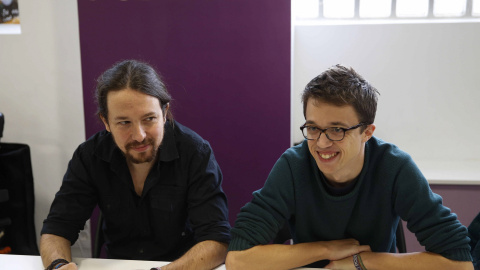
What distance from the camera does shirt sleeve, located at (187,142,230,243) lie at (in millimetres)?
1876

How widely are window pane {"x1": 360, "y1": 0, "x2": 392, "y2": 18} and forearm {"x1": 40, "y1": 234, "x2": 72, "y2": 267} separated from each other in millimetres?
2173

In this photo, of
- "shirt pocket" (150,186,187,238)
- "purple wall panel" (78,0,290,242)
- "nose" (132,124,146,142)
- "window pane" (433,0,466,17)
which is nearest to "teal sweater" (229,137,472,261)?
"shirt pocket" (150,186,187,238)

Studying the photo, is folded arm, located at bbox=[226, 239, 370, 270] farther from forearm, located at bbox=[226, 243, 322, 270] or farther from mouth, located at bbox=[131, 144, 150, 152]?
mouth, located at bbox=[131, 144, 150, 152]

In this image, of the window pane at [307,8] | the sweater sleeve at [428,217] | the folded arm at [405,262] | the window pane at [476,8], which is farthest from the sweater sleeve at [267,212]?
the window pane at [476,8]

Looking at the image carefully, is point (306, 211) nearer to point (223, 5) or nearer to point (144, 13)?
point (223, 5)

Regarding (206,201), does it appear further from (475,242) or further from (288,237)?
(475,242)

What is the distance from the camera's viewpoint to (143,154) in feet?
6.27

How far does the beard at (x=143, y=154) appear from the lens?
6.09ft

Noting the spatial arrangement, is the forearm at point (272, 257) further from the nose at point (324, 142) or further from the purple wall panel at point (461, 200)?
the purple wall panel at point (461, 200)

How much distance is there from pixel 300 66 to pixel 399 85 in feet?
1.99

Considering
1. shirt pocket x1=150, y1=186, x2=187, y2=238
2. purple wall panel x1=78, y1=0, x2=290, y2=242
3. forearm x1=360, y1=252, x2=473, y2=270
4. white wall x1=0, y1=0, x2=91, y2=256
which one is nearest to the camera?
forearm x1=360, y1=252, x2=473, y2=270

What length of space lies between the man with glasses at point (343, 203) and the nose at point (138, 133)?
45 centimetres

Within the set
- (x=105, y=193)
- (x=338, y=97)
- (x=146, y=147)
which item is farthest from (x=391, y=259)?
(x=105, y=193)

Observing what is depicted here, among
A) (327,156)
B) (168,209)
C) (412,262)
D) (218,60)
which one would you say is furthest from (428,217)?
(218,60)
